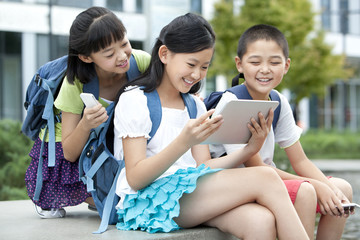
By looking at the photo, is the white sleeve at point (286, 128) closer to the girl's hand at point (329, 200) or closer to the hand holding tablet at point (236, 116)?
the girl's hand at point (329, 200)

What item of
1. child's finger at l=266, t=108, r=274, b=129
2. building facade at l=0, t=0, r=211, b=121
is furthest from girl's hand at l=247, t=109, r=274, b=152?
building facade at l=0, t=0, r=211, b=121

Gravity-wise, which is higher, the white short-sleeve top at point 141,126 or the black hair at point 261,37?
the black hair at point 261,37

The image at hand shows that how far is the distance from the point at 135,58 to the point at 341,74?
53.8ft

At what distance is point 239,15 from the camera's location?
1627 centimetres

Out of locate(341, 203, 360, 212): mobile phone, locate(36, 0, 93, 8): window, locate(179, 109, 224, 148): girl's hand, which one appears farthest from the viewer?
locate(36, 0, 93, 8): window

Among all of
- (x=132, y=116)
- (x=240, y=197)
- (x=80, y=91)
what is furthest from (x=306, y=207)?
(x=80, y=91)

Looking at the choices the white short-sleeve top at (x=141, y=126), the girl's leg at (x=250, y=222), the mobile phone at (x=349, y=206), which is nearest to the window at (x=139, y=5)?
the white short-sleeve top at (x=141, y=126)

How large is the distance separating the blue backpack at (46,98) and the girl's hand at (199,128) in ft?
2.52

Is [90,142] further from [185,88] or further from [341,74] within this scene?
[341,74]

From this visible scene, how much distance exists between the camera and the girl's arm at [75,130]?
8.43 ft

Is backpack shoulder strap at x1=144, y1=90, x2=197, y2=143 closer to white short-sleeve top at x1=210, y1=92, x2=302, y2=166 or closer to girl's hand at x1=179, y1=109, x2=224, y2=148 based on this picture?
girl's hand at x1=179, y1=109, x2=224, y2=148

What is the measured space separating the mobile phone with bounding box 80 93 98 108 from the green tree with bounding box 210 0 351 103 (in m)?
13.4

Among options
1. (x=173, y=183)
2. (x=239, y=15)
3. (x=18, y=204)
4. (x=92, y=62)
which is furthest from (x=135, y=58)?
(x=239, y=15)

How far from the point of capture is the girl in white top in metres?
2.29
